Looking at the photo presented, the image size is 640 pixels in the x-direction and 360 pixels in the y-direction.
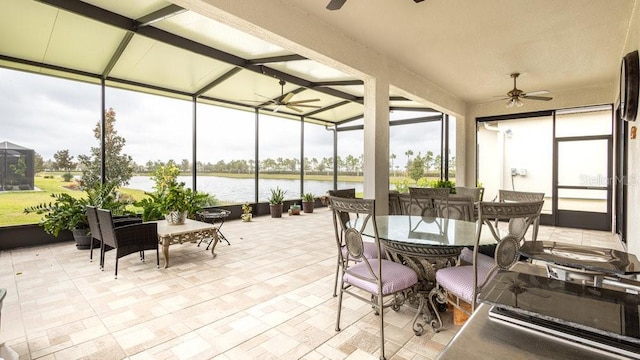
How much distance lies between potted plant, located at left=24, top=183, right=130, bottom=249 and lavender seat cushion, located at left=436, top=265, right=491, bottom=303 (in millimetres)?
4871

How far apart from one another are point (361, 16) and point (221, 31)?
2.19m

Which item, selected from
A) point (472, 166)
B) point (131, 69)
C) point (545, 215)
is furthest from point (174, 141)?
point (545, 215)

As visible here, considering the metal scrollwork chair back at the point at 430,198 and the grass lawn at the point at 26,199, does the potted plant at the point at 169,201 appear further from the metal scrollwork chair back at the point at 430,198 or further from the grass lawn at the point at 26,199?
the metal scrollwork chair back at the point at 430,198

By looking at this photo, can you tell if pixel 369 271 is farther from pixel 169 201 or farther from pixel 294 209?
pixel 294 209

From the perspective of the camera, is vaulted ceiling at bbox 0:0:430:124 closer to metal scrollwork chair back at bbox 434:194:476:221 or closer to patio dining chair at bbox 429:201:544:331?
metal scrollwork chair back at bbox 434:194:476:221

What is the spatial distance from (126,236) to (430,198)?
3670mm

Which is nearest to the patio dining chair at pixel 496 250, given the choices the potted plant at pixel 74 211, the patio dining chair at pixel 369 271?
the patio dining chair at pixel 369 271

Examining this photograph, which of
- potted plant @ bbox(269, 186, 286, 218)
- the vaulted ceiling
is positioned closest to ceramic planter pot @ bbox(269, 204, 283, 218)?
potted plant @ bbox(269, 186, 286, 218)

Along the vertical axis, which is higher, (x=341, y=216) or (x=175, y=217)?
(x=341, y=216)

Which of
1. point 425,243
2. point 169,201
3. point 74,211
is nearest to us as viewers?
point 425,243

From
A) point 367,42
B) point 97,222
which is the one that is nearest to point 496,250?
point 367,42

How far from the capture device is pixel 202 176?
7.21m

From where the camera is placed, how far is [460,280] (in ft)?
6.84

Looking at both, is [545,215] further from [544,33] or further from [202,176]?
[202,176]
